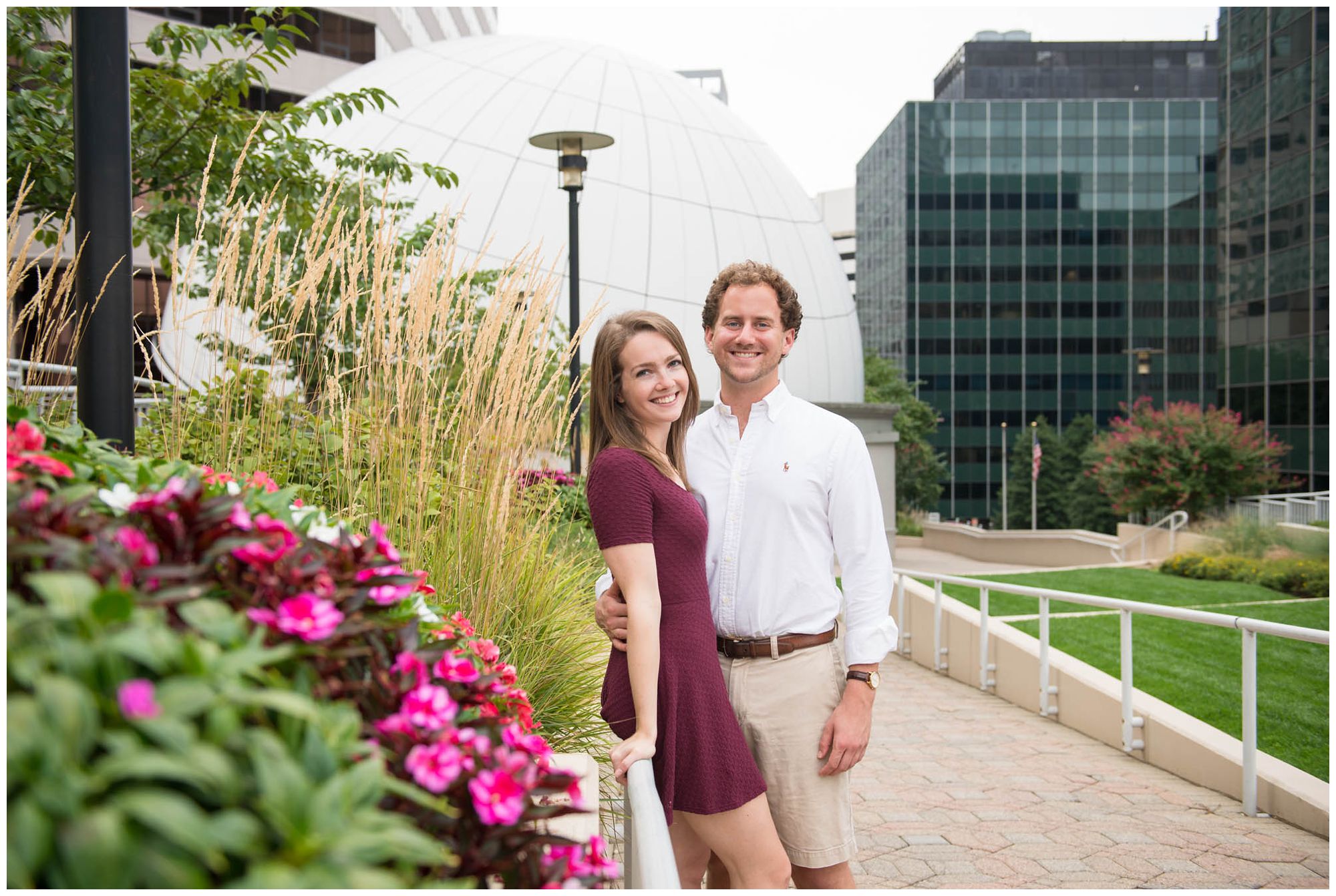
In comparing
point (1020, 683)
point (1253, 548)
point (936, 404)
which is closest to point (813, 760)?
point (1020, 683)

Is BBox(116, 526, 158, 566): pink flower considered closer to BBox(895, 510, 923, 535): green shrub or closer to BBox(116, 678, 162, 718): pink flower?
BBox(116, 678, 162, 718): pink flower

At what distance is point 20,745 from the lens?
2.36 ft

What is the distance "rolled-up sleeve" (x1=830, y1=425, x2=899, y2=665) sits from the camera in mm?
2562

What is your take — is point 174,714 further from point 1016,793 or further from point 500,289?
point 1016,793

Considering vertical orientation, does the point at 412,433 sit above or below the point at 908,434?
above

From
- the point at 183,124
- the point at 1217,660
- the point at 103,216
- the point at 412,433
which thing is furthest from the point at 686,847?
the point at 1217,660

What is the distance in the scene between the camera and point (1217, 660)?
320 inches

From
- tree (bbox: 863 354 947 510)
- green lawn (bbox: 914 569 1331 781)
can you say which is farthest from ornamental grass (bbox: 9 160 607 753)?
tree (bbox: 863 354 947 510)

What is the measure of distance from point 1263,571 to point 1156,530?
8.51m

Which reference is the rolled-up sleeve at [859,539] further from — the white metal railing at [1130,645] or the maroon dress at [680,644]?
the white metal railing at [1130,645]

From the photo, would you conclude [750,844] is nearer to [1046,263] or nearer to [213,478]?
[213,478]

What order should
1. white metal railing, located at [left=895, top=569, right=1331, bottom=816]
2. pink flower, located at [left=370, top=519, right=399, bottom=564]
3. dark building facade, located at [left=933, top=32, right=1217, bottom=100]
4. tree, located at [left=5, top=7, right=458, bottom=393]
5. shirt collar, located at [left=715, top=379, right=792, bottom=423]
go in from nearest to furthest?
pink flower, located at [left=370, top=519, right=399, bottom=564] → shirt collar, located at [left=715, top=379, right=792, bottom=423] → white metal railing, located at [left=895, top=569, right=1331, bottom=816] → tree, located at [left=5, top=7, right=458, bottom=393] → dark building facade, located at [left=933, top=32, right=1217, bottom=100]

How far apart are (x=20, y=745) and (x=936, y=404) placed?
224 feet

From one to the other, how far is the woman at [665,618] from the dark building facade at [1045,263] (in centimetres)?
6500
